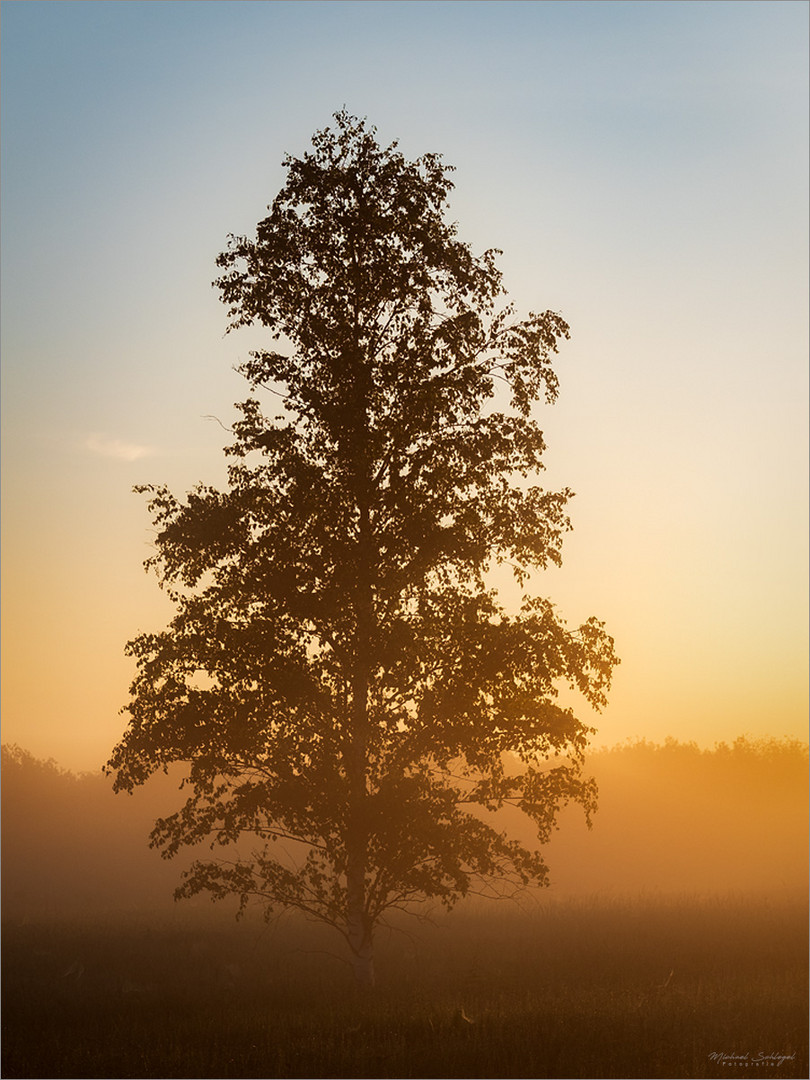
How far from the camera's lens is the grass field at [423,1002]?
13812mm

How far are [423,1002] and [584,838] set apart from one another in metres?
88.3

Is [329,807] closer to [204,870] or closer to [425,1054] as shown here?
[204,870]

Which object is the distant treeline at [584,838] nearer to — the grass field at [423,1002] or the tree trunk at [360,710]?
the grass field at [423,1002]

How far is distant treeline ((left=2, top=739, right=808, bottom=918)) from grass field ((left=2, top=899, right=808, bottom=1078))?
23167 mm

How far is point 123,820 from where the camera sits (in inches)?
3583

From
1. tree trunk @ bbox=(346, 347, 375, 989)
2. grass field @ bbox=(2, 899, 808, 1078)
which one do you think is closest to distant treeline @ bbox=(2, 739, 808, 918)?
grass field @ bbox=(2, 899, 808, 1078)

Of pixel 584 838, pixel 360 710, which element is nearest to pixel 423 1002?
pixel 360 710

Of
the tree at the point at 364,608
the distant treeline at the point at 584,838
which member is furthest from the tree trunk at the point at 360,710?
the distant treeline at the point at 584,838

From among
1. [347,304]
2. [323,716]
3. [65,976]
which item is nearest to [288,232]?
[347,304]

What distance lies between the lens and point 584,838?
10069 cm

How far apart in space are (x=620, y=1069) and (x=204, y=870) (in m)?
7.15

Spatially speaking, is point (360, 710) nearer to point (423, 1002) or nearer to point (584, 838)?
point (423, 1002)

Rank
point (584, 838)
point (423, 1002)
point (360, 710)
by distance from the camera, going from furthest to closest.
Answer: point (584, 838) < point (360, 710) < point (423, 1002)

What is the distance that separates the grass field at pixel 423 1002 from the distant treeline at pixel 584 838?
23.2 m
